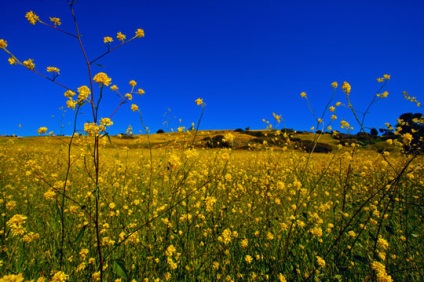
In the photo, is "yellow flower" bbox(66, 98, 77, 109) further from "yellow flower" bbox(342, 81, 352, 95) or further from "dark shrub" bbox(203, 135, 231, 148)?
"yellow flower" bbox(342, 81, 352, 95)

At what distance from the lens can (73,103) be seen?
1980 mm

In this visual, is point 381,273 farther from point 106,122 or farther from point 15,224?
point 15,224

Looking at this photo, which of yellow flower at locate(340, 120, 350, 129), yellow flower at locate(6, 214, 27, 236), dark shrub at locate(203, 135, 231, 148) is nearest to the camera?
yellow flower at locate(6, 214, 27, 236)

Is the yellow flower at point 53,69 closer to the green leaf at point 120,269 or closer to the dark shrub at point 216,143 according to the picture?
the green leaf at point 120,269

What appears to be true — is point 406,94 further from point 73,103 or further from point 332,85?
point 73,103

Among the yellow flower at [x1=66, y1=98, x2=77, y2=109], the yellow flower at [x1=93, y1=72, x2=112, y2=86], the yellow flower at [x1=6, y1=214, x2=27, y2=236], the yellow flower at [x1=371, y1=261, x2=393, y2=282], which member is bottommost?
the yellow flower at [x1=371, y1=261, x2=393, y2=282]

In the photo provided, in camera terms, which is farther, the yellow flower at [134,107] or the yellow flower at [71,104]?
the yellow flower at [134,107]

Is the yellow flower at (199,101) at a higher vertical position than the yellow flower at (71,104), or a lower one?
higher

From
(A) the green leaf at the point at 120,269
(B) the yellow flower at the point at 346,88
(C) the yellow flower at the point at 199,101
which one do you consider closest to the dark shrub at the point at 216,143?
(C) the yellow flower at the point at 199,101

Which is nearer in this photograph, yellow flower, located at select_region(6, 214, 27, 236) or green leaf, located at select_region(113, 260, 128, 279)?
green leaf, located at select_region(113, 260, 128, 279)

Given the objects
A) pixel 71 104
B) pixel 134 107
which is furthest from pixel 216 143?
pixel 71 104

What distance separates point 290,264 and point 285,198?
256 cm

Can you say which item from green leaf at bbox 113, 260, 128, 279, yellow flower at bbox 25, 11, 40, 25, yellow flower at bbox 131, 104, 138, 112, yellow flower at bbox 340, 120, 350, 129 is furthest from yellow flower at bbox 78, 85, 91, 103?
yellow flower at bbox 340, 120, 350, 129

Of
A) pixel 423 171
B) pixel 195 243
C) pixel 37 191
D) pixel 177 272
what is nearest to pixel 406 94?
pixel 195 243
